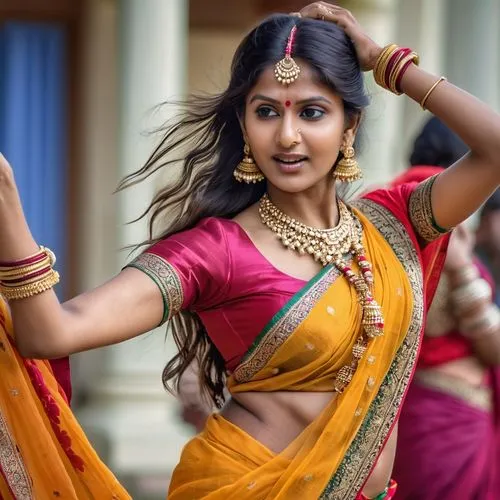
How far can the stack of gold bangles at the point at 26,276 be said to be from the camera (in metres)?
2.98

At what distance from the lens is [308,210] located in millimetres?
3623

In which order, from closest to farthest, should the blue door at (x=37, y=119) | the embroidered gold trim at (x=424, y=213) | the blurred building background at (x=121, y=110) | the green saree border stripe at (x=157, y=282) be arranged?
the green saree border stripe at (x=157, y=282), the embroidered gold trim at (x=424, y=213), the blurred building background at (x=121, y=110), the blue door at (x=37, y=119)

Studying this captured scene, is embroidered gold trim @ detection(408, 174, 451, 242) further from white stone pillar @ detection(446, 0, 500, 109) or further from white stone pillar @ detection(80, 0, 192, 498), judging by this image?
white stone pillar @ detection(446, 0, 500, 109)

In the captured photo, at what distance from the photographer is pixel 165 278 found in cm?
330

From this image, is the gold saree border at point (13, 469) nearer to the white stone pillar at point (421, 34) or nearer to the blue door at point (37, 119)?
the white stone pillar at point (421, 34)

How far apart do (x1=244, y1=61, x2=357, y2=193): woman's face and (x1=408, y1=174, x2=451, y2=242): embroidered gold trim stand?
32 centimetres

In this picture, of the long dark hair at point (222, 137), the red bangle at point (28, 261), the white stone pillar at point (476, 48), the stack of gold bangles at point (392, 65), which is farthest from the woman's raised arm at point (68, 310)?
the white stone pillar at point (476, 48)

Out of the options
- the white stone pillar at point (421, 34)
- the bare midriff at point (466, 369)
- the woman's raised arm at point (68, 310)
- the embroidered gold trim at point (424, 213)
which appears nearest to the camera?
the woman's raised arm at point (68, 310)

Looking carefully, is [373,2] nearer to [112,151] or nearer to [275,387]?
[112,151]

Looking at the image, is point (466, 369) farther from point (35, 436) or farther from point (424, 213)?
point (35, 436)

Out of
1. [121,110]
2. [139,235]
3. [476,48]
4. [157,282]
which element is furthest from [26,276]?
[476,48]

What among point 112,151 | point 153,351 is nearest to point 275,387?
point 153,351

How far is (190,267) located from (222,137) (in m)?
0.45

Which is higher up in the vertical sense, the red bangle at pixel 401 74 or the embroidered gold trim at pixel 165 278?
the red bangle at pixel 401 74
